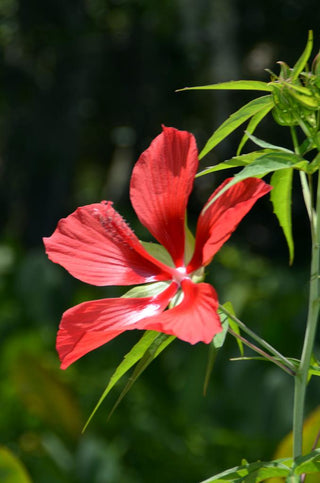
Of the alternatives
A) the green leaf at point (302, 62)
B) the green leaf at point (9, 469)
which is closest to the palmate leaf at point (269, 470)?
the green leaf at point (302, 62)

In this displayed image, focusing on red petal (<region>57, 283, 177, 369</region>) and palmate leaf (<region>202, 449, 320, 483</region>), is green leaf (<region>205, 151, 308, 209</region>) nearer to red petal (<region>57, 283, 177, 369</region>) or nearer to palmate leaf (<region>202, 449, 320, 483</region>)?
red petal (<region>57, 283, 177, 369</region>)

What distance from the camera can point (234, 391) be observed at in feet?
8.68

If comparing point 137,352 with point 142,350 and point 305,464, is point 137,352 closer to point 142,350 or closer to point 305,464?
point 142,350

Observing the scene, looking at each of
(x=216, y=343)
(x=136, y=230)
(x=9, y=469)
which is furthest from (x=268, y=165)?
(x=136, y=230)

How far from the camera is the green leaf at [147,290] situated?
0.77m

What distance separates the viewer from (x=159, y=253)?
82cm

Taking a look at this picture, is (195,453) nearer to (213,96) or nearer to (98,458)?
(98,458)

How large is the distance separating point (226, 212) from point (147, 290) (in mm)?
131

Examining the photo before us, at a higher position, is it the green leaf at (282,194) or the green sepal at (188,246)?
the green leaf at (282,194)

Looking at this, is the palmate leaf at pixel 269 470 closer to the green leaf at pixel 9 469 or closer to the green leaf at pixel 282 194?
the green leaf at pixel 282 194

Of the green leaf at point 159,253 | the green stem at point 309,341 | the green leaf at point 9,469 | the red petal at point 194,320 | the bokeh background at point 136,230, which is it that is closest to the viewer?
the red petal at point 194,320

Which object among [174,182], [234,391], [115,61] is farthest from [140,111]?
[174,182]

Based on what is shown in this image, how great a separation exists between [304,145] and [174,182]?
131 mm

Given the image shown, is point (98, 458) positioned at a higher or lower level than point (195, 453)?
higher
